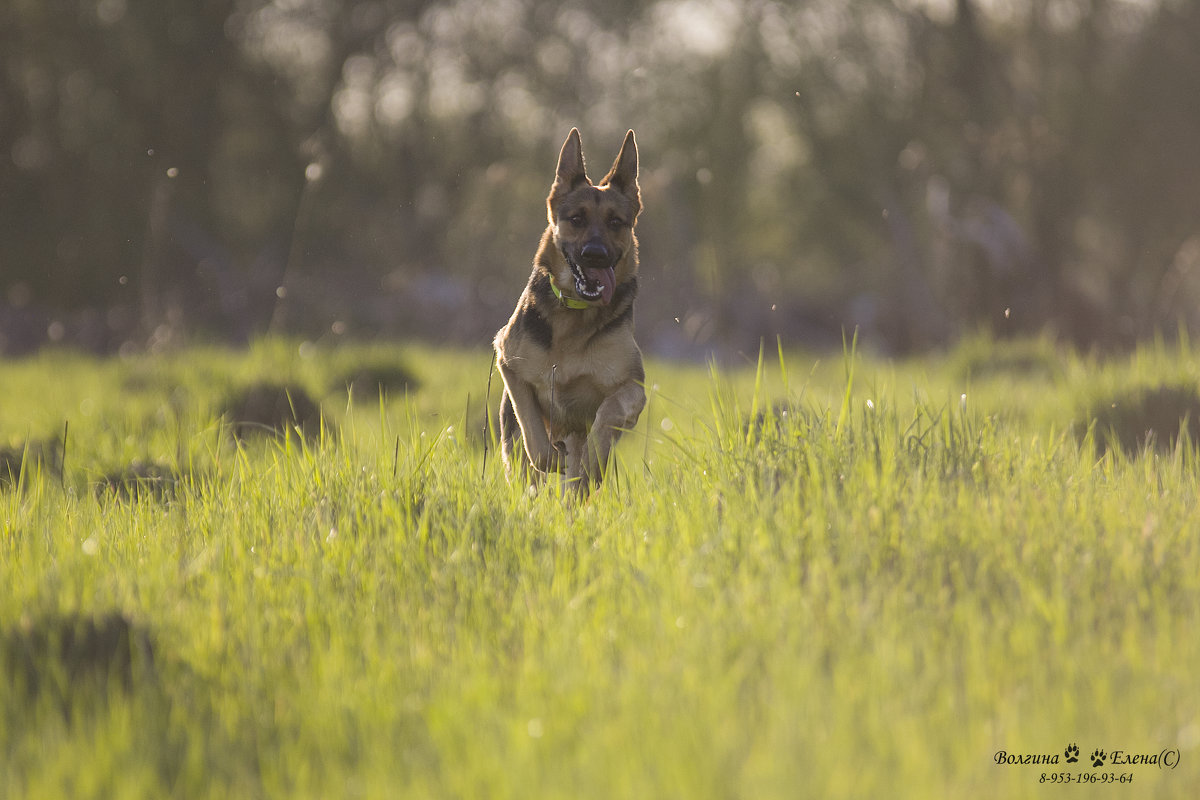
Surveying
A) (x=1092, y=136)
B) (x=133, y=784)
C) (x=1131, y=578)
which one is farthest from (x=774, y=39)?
(x=133, y=784)

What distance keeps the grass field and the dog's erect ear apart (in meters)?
1.66

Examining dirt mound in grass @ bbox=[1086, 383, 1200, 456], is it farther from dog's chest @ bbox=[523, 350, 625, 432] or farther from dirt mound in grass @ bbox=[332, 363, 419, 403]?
dirt mound in grass @ bbox=[332, 363, 419, 403]

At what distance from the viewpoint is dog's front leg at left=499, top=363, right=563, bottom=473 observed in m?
4.56

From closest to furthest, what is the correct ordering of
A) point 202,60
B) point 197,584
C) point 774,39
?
1. point 197,584
2. point 202,60
3. point 774,39

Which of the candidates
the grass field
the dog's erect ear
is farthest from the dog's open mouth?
the grass field

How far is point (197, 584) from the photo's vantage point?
9.46 ft

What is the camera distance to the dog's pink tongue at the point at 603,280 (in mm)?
4516

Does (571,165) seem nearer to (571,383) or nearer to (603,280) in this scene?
(603,280)

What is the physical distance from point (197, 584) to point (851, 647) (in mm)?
1846

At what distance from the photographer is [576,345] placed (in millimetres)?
4566

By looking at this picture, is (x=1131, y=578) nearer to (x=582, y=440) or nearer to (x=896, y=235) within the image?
(x=582, y=440)

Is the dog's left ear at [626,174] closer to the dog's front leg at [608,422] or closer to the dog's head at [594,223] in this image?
the dog's head at [594,223]

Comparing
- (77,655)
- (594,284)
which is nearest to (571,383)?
(594,284)

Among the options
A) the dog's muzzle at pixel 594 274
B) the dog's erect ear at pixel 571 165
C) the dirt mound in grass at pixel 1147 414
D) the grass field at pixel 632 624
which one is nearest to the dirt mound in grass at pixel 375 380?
the dog's erect ear at pixel 571 165
